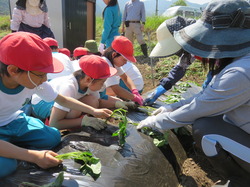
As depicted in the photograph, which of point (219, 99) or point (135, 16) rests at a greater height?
point (135, 16)

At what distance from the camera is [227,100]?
147cm

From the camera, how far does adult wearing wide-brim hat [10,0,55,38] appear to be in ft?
12.0

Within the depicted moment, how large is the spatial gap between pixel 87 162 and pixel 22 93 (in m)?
0.65

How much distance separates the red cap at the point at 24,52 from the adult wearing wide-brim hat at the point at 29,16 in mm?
2592

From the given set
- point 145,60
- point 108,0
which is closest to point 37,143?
point 108,0

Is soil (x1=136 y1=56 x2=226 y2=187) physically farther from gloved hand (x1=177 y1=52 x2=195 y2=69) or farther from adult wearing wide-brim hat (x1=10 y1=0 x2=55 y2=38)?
adult wearing wide-brim hat (x1=10 y1=0 x2=55 y2=38)

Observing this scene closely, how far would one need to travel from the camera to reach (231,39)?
1.39 meters

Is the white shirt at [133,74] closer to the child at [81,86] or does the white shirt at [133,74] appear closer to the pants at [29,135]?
the child at [81,86]

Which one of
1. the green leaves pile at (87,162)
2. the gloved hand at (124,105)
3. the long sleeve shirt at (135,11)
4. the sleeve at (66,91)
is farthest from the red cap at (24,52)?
the long sleeve shirt at (135,11)

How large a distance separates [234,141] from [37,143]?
4.43ft

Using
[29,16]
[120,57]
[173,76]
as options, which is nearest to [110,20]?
[29,16]

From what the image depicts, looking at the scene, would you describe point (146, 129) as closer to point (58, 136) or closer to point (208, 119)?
point (208, 119)

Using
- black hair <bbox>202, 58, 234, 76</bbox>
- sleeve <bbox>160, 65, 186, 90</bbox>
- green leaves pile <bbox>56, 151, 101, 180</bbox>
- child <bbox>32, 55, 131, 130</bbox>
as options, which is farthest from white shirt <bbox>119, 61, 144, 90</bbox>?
green leaves pile <bbox>56, 151, 101, 180</bbox>

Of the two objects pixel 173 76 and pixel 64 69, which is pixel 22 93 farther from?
pixel 173 76
